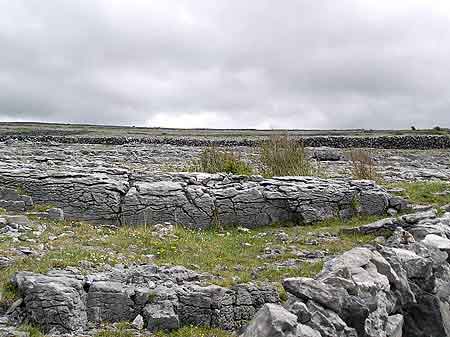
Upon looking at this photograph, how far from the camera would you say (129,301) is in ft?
29.6

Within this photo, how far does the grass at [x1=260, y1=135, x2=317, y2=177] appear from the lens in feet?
67.8

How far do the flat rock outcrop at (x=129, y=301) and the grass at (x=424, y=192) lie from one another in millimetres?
9802

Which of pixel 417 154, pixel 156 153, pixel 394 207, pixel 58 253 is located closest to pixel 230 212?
pixel 394 207

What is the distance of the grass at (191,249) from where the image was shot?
10705 mm

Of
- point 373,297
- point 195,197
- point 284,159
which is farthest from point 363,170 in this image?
point 373,297

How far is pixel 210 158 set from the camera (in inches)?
838

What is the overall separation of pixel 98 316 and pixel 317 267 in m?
4.90

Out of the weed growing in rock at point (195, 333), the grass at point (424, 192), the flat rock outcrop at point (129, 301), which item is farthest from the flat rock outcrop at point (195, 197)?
the weed growing in rock at point (195, 333)

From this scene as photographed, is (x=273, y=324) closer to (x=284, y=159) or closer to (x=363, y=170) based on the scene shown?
(x=284, y=159)

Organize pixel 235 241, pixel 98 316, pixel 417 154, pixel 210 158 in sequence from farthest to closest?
pixel 417 154
pixel 210 158
pixel 235 241
pixel 98 316

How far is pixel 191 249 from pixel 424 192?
941 centimetres

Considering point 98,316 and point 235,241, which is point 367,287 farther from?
point 235,241

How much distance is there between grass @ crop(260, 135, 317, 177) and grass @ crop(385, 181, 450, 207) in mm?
3205

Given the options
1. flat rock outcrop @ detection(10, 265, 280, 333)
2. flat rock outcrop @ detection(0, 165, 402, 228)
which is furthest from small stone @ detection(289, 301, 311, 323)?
flat rock outcrop @ detection(0, 165, 402, 228)
